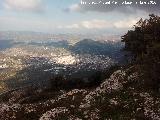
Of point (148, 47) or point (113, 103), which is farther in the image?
point (148, 47)

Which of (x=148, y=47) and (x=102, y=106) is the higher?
(x=148, y=47)

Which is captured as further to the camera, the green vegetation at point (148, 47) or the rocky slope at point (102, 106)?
the green vegetation at point (148, 47)

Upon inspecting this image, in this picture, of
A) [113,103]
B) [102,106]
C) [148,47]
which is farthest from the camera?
[148,47]

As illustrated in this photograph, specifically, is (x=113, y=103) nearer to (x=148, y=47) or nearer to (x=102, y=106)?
(x=102, y=106)

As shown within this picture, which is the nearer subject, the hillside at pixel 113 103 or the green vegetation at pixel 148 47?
the hillside at pixel 113 103

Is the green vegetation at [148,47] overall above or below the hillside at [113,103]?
above

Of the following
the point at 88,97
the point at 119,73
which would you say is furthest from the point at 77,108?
the point at 119,73

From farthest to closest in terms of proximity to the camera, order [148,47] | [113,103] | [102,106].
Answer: [148,47] < [113,103] < [102,106]

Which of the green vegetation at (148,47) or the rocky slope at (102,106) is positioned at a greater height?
the green vegetation at (148,47)

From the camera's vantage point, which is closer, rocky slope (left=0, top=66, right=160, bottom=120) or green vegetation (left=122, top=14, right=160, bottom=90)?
rocky slope (left=0, top=66, right=160, bottom=120)

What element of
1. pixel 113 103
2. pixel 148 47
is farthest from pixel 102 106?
pixel 148 47

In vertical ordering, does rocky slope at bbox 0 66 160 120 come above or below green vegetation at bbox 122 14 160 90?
below
